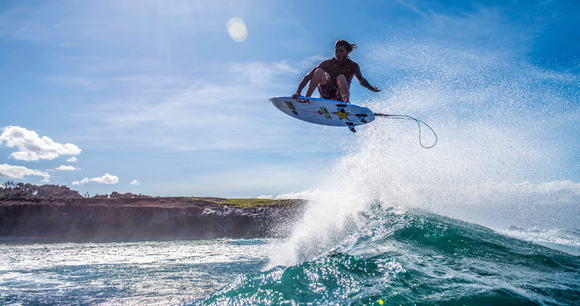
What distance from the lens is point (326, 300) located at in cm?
432

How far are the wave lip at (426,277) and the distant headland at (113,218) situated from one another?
34264 millimetres

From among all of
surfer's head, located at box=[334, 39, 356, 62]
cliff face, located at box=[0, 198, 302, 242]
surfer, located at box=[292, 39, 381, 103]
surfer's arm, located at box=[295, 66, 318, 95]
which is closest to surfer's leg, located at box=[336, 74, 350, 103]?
surfer, located at box=[292, 39, 381, 103]

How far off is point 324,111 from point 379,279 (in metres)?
5.77

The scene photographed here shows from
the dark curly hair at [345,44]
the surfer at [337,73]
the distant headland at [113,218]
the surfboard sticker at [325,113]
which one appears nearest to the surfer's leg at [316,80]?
the surfer at [337,73]

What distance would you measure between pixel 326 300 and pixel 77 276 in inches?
423

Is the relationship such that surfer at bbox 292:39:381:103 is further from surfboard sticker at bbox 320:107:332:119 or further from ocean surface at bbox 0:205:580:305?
ocean surface at bbox 0:205:580:305

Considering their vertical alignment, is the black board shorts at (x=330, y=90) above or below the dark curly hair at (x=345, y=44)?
below

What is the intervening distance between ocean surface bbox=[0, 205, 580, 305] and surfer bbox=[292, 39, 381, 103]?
466cm

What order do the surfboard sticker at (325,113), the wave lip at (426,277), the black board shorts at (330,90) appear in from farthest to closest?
the surfboard sticker at (325,113), the black board shorts at (330,90), the wave lip at (426,277)

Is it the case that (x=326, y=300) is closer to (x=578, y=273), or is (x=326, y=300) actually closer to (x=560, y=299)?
(x=560, y=299)

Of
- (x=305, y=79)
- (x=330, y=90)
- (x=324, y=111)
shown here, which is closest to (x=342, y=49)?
(x=330, y=90)

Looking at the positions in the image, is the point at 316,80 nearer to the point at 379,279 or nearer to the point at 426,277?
the point at 379,279

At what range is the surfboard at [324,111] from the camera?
882cm

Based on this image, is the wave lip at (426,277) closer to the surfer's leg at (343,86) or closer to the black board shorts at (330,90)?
the surfer's leg at (343,86)
